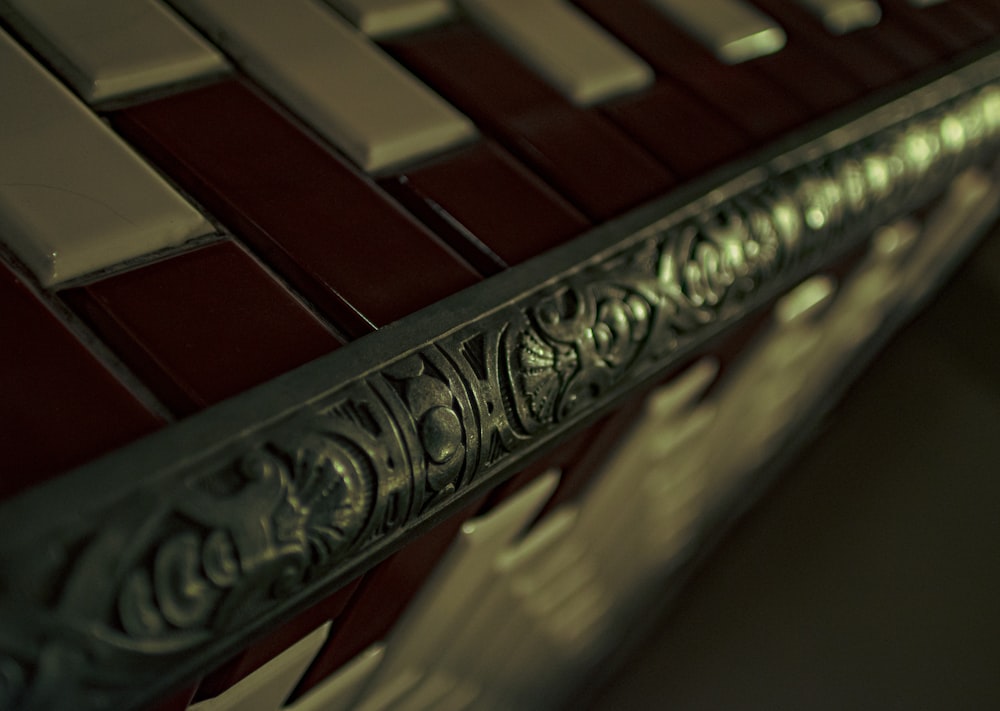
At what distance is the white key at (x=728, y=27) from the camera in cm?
50

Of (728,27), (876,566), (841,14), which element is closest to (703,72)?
(728,27)

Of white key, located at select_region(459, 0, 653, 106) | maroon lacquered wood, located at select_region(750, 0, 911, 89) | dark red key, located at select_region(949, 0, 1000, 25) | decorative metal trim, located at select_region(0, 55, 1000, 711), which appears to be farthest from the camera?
dark red key, located at select_region(949, 0, 1000, 25)

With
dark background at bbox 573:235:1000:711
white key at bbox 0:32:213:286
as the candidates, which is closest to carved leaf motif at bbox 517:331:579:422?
white key at bbox 0:32:213:286

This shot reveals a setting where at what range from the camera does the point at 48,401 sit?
243 millimetres

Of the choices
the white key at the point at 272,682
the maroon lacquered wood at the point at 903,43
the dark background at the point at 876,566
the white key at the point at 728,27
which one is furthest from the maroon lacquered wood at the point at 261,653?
the dark background at the point at 876,566

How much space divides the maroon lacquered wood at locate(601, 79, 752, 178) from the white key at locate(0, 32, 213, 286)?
0.66 feet

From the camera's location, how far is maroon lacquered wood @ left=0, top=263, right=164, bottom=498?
0.75 feet

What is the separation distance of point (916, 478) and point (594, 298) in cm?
92

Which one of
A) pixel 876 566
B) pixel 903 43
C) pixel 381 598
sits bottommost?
pixel 876 566

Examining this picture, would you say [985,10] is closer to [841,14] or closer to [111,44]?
[841,14]

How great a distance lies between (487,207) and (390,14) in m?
0.11

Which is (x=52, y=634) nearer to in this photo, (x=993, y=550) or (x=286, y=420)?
(x=286, y=420)

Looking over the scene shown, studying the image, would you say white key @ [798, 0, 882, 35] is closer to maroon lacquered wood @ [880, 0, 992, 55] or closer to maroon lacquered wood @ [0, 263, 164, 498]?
maroon lacquered wood @ [880, 0, 992, 55]

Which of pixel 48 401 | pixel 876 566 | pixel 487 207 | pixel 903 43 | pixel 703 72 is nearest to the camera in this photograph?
pixel 48 401
